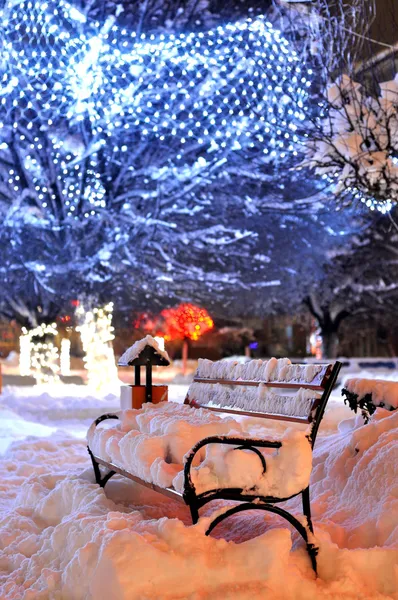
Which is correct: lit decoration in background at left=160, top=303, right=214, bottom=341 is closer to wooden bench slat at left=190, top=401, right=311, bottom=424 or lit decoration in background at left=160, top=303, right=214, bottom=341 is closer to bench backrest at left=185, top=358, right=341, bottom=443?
bench backrest at left=185, top=358, right=341, bottom=443

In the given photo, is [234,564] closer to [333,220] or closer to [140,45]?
[140,45]

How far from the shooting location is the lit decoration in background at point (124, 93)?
13406 millimetres

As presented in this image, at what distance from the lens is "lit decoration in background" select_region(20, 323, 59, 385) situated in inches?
926

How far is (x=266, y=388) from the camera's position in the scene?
518 centimetres

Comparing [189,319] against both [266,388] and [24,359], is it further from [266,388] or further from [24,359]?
[266,388]

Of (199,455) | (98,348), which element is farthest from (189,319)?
(199,455)

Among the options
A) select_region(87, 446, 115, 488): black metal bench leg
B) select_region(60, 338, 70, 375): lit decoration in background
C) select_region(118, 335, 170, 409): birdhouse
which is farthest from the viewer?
select_region(60, 338, 70, 375): lit decoration in background

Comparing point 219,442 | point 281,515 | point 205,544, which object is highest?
point 219,442

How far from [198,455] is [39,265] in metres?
17.8

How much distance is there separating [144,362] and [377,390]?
306cm

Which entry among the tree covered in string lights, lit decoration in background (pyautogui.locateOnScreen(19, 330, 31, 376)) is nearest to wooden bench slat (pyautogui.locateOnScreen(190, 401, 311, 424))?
the tree covered in string lights

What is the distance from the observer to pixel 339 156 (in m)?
8.84

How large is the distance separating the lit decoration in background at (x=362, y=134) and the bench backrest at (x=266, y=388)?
3.57m

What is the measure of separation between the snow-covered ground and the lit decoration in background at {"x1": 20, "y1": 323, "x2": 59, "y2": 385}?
17.2 meters
